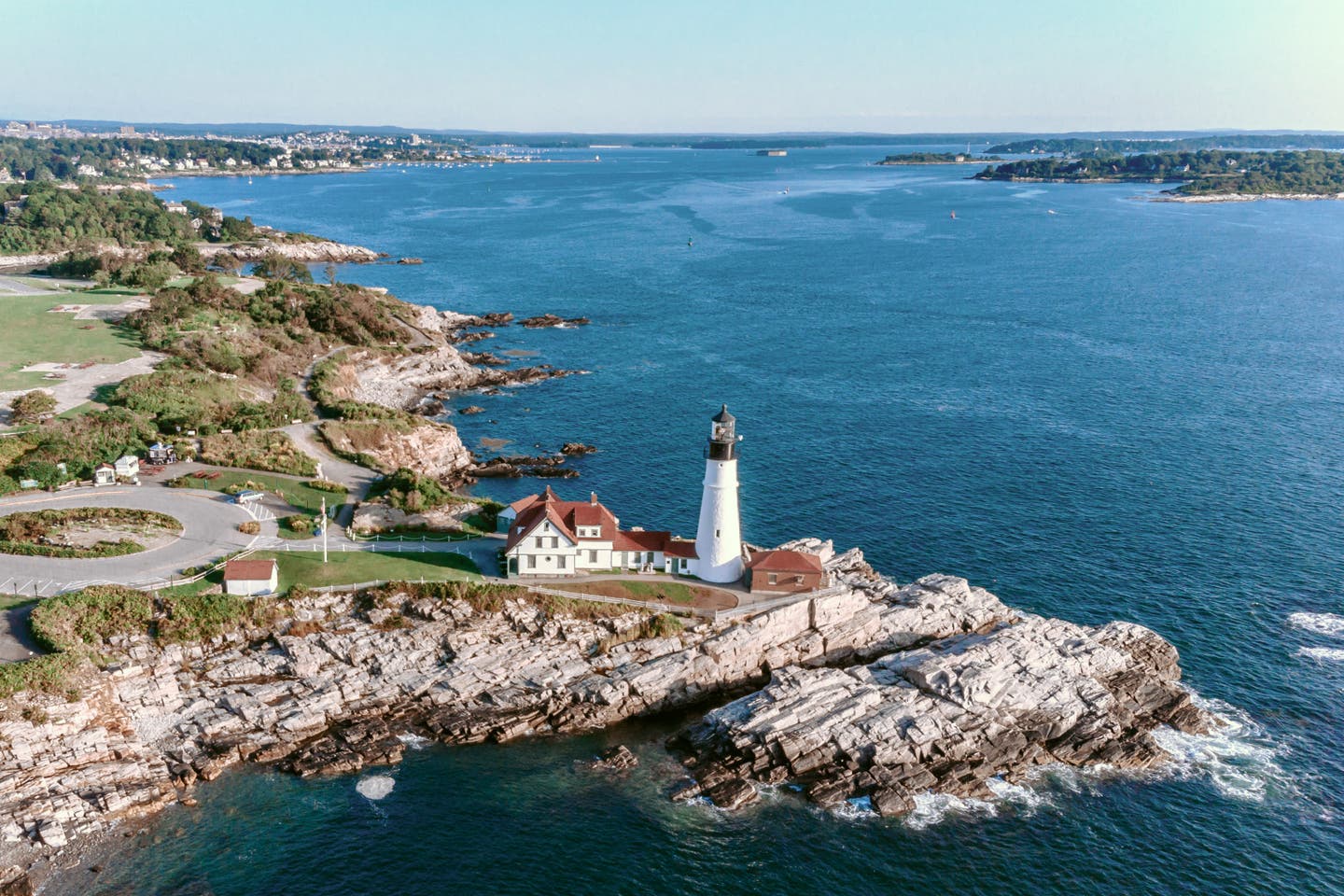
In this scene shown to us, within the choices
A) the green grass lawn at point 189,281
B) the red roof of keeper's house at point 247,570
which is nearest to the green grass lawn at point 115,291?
the green grass lawn at point 189,281

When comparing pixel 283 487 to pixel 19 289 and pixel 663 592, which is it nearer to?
pixel 663 592

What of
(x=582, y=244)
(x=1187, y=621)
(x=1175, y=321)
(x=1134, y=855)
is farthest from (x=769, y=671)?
(x=582, y=244)

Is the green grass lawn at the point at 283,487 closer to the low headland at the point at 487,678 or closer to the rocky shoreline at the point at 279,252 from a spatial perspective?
the low headland at the point at 487,678

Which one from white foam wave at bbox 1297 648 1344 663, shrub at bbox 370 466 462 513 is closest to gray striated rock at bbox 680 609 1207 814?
white foam wave at bbox 1297 648 1344 663

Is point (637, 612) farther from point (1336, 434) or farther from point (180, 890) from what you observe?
point (1336, 434)

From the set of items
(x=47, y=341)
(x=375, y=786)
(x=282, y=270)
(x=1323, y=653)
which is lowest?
(x=375, y=786)

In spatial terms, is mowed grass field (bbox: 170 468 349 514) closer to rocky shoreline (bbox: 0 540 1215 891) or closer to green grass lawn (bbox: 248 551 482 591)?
green grass lawn (bbox: 248 551 482 591)

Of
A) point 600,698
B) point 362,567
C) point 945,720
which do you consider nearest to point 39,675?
point 362,567
